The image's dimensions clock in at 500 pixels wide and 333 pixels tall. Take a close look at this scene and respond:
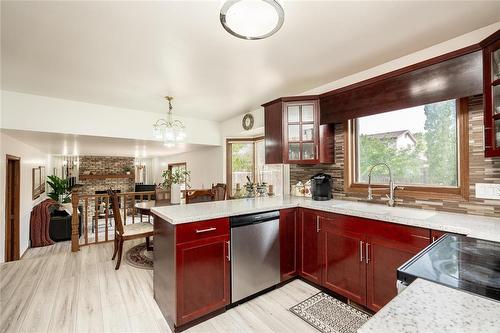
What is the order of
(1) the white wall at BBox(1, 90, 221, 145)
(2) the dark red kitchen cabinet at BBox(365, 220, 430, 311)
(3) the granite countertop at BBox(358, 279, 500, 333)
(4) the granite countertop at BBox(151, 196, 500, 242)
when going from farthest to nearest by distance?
1. (1) the white wall at BBox(1, 90, 221, 145)
2. (2) the dark red kitchen cabinet at BBox(365, 220, 430, 311)
3. (4) the granite countertop at BBox(151, 196, 500, 242)
4. (3) the granite countertop at BBox(358, 279, 500, 333)

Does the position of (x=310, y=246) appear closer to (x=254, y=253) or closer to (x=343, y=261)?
(x=343, y=261)

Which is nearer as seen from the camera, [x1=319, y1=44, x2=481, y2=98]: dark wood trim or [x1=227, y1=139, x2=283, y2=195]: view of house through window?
[x1=319, y1=44, x2=481, y2=98]: dark wood trim

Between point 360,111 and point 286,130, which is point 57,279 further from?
point 360,111

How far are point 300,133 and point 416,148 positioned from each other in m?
1.25

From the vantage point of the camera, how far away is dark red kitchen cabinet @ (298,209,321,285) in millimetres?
2404

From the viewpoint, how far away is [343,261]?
7.13 ft

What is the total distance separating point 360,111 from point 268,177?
2321mm

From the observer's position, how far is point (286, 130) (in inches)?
119

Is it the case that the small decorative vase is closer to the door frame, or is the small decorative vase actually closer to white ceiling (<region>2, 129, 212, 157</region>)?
white ceiling (<region>2, 129, 212, 157</region>)

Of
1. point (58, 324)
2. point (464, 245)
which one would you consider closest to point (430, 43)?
point (464, 245)

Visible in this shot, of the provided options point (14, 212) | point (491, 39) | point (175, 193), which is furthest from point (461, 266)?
point (14, 212)

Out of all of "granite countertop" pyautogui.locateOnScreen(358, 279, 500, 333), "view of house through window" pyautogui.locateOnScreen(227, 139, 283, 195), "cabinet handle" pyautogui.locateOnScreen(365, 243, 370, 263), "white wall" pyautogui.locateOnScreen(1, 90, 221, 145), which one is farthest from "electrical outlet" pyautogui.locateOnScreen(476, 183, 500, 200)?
"white wall" pyautogui.locateOnScreen(1, 90, 221, 145)

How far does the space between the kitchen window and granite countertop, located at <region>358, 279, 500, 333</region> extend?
1779mm

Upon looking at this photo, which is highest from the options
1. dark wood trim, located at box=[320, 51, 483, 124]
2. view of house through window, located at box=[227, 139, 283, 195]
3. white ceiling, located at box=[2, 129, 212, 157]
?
dark wood trim, located at box=[320, 51, 483, 124]
